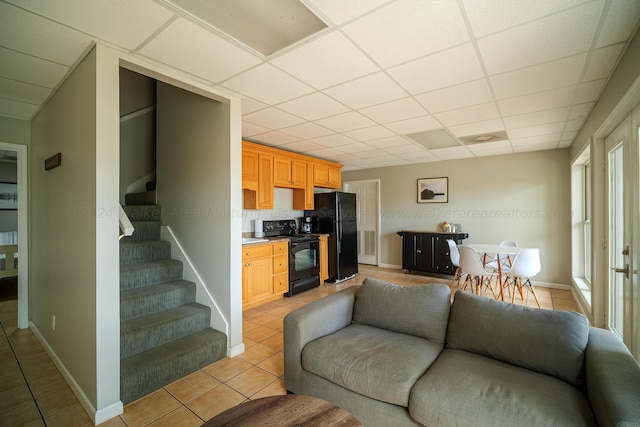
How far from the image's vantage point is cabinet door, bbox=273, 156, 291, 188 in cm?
466

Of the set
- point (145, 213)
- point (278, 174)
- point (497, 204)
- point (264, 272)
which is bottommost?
point (264, 272)

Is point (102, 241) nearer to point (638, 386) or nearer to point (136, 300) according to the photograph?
point (136, 300)

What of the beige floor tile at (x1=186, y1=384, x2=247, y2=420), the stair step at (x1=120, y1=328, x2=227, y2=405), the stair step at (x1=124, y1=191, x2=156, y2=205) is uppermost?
the stair step at (x1=124, y1=191, x2=156, y2=205)

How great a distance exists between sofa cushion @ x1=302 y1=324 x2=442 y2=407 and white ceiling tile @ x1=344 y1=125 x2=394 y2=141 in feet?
8.21

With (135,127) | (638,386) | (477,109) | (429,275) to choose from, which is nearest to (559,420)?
(638,386)

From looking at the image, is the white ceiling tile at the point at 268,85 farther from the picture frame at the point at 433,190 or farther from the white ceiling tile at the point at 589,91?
the picture frame at the point at 433,190

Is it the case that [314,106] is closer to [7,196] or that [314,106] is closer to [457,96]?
[457,96]

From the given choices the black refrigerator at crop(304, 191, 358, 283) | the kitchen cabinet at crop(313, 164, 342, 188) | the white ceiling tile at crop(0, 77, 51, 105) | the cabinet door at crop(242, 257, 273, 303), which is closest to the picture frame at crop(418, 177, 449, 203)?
the black refrigerator at crop(304, 191, 358, 283)

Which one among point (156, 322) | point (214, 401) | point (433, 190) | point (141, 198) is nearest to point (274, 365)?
point (214, 401)

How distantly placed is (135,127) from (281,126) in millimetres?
2423

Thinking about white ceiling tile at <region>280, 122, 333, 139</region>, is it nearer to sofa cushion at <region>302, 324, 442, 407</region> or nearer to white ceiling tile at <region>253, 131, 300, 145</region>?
white ceiling tile at <region>253, 131, 300, 145</region>

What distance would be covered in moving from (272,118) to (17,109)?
8.06 ft

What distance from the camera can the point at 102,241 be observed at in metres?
1.85

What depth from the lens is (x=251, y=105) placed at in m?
2.89
